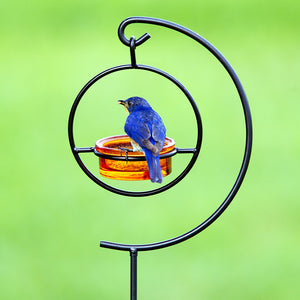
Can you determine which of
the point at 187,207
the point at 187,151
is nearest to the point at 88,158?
the point at 187,207

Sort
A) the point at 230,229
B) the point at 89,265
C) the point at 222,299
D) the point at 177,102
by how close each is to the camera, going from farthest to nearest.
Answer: the point at 177,102 < the point at 230,229 < the point at 89,265 < the point at 222,299

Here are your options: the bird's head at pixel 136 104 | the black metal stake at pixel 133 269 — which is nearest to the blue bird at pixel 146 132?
the bird's head at pixel 136 104

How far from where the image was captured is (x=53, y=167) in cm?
596

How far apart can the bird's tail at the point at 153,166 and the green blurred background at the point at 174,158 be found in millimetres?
2210

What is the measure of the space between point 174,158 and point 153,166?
12.0ft

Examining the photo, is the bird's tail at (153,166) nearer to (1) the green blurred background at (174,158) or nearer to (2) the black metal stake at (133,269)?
(2) the black metal stake at (133,269)

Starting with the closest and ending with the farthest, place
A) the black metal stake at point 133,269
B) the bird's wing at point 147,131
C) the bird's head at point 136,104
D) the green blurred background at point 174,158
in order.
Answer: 1. the black metal stake at point 133,269
2. the bird's wing at point 147,131
3. the bird's head at point 136,104
4. the green blurred background at point 174,158

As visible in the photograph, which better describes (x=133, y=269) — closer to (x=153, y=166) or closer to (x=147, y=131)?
(x=153, y=166)

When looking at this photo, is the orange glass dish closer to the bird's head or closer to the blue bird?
the blue bird

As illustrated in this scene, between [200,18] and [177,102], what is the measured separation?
8.51 feet

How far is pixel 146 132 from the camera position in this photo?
234 cm

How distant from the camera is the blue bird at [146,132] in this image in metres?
2.26

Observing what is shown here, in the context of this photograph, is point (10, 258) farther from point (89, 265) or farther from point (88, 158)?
point (88, 158)

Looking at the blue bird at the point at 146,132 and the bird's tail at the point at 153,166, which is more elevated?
the blue bird at the point at 146,132
